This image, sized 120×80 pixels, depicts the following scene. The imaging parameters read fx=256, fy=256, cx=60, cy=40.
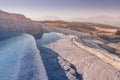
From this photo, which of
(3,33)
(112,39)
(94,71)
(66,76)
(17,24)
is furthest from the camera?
(112,39)

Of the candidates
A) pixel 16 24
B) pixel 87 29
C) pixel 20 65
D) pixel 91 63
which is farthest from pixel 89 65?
pixel 87 29

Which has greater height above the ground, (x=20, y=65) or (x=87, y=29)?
(x=20, y=65)

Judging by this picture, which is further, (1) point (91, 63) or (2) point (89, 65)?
(1) point (91, 63)

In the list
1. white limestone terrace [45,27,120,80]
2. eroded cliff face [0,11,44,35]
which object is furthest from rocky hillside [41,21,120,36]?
white limestone terrace [45,27,120,80]

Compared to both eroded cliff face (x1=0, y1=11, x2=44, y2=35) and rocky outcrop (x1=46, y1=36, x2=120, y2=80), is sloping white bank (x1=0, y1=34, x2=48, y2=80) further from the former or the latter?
eroded cliff face (x1=0, y1=11, x2=44, y2=35)

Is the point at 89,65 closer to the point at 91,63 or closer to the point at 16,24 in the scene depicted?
the point at 91,63

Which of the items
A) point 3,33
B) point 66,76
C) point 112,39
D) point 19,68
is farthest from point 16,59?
point 112,39

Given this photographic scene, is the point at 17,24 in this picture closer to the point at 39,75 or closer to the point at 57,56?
the point at 57,56

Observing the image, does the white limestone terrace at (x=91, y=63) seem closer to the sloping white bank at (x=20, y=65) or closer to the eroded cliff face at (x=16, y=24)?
the sloping white bank at (x=20, y=65)
